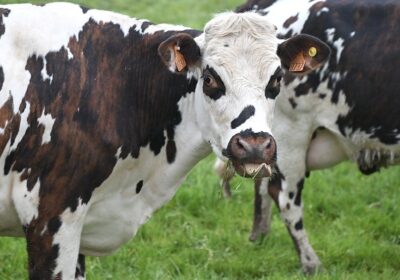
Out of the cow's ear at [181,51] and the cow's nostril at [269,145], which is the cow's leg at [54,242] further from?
the cow's nostril at [269,145]

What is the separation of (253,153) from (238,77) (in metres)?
0.44

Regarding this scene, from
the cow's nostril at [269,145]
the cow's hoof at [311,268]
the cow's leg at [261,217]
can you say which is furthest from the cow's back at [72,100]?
the cow's leg at [261,217]

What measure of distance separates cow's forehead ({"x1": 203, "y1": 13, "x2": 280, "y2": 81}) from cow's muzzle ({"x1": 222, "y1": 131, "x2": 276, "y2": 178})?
360 mm

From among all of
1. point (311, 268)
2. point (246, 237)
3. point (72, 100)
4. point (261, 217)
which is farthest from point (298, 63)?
point (246, 237)

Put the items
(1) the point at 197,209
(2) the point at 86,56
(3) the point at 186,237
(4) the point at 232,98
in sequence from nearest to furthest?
(4) the point at 232,98, (2) the point at 86,56, (3) the point at 186,237, (1) the point at 197,209

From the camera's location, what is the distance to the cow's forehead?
4871mm

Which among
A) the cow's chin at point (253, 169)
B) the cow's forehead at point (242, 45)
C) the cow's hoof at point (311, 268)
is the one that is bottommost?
the cow's hoof at point (311, 268)

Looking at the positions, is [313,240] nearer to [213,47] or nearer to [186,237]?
[186,237]

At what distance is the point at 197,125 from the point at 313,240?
262cm

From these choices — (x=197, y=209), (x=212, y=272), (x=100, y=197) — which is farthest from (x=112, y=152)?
(x=197, y=209)

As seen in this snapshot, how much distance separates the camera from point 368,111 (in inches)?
258

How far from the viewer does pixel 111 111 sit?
16.8 feet

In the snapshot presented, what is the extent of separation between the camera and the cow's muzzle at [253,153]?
182 inches

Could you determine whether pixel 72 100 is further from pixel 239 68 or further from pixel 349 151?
pixel 349 151
